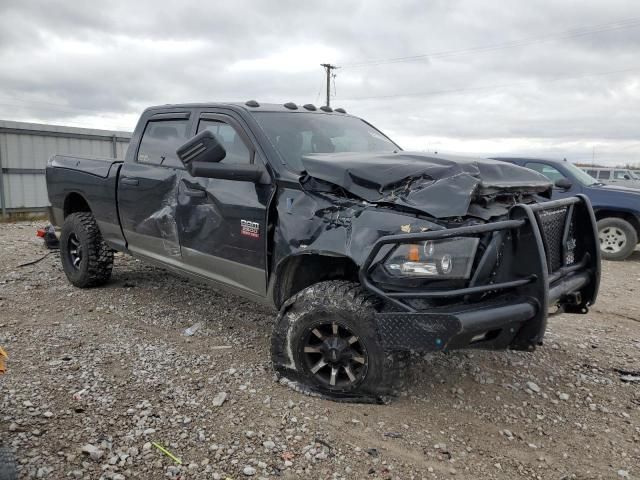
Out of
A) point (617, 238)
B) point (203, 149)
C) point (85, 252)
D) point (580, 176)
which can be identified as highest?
point (203, 149)

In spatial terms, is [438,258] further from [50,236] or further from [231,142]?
[50,236]

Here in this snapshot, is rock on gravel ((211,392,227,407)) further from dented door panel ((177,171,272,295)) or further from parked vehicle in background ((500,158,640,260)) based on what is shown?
parked vehicle in background ((500,158,640,260))

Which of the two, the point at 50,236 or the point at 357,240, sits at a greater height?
the point at 357,240

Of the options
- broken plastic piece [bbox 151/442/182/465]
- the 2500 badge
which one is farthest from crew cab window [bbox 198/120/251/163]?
broken plastic piece [bbox 151/442/182/465]

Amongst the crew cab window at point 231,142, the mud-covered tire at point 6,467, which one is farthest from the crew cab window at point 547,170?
the mud-covered tire at point 6,467

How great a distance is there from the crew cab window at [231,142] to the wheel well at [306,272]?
90cm

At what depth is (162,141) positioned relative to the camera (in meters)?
4.86

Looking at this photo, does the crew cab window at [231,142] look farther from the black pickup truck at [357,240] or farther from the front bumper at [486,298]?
the front bumper at [486,298]

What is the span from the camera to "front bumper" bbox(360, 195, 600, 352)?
2.77m

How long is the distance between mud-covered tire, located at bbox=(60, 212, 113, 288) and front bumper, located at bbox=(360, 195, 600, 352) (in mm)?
3670

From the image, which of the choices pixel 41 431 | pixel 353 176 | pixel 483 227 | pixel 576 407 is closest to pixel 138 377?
pixel 41 431

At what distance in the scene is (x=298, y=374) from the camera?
3389 mm

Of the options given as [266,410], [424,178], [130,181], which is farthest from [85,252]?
[424,178]

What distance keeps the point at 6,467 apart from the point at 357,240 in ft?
6.50
